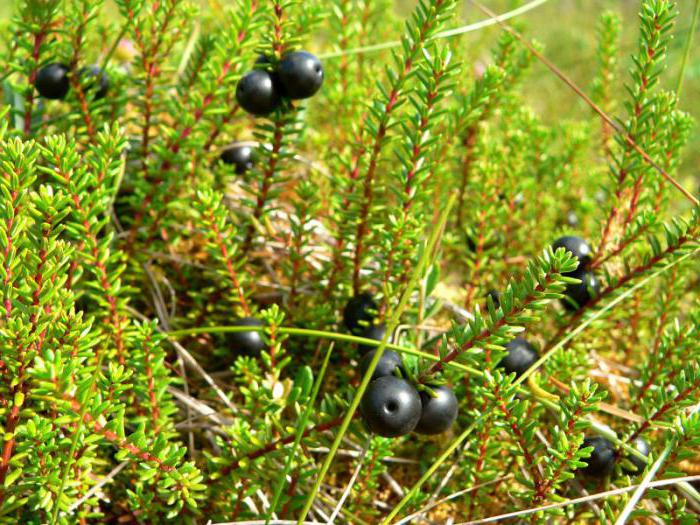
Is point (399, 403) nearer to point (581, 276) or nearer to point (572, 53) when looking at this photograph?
point (581, 276)

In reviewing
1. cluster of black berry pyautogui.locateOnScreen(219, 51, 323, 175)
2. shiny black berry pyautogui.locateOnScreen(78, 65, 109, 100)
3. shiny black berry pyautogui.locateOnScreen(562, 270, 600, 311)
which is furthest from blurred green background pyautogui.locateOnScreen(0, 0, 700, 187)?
shiny black berry pyautogui.locateOnScreen(562, 270, 600, 311)

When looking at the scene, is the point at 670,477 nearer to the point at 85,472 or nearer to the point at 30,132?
the point at 85,472

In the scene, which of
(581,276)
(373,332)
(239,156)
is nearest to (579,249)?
(581,276)

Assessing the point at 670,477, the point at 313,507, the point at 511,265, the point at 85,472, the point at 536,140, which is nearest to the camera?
the point at 85,472

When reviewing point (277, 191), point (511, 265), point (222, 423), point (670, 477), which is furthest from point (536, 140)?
point (222, 423)

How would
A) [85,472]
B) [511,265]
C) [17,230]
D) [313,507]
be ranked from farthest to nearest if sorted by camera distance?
[511,265] < [313,507] < [85,472] < [17,230]

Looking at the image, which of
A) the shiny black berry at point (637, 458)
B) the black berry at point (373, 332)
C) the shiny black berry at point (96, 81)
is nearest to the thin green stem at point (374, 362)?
the black berry at point (373, 332)
